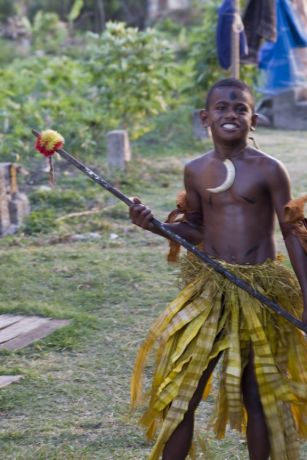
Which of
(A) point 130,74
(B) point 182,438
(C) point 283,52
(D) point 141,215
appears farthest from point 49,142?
(C) point 283,52

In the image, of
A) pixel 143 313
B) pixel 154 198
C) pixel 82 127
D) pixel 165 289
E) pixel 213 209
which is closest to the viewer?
pixel 213 209

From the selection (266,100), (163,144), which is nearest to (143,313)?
(163,144)

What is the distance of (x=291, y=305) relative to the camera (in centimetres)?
324

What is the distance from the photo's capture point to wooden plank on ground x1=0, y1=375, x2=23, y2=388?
422 cm

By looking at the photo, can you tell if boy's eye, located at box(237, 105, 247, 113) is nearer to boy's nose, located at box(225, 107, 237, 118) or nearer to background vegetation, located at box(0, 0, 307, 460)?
boy's nose, located at box(225, 107, 237, 118)

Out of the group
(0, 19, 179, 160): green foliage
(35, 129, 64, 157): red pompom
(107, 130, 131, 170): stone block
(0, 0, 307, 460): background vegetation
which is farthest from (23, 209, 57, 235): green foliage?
(35, 129, 64, 157): red pompom

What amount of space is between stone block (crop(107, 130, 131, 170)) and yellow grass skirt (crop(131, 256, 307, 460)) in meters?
6.07

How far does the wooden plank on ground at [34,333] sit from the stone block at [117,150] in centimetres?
430

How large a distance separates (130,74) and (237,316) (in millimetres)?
7582

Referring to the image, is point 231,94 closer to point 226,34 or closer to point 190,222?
point 190,222

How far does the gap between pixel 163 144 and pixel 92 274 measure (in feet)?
17.3

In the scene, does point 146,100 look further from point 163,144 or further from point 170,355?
point 170,355

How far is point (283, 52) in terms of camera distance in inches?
459

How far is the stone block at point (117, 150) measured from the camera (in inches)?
365
